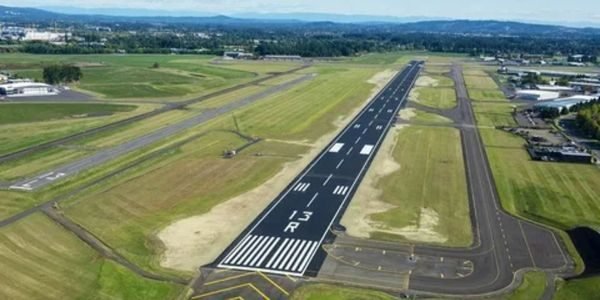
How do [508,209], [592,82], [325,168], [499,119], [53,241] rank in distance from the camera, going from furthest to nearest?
[592,82], [499,119], [325,168], [508,209], [53,241]

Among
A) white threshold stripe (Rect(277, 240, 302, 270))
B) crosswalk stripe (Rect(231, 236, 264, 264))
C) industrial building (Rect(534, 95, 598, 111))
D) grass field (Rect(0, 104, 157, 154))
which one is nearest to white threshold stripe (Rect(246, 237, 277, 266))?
crosswalk stripe (Rect(231, 236, 264, 264))

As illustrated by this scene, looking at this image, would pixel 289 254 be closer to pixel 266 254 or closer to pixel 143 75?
pixel 266 254

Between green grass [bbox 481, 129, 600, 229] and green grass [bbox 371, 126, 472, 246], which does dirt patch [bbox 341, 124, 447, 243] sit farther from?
green grass [bbox 481, 129, 600, 229]

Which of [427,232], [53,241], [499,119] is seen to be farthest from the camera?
[499,119]

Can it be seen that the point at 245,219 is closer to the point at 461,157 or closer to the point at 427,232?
the point at 427,232

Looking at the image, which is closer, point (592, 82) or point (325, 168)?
point (325, 168)

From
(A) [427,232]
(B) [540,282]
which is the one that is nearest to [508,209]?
(A) [427,232]

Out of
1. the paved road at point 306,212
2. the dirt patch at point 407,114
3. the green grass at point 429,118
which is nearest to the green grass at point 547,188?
the paved road at point 306,212

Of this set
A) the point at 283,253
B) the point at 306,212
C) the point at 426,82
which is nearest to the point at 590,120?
the point at 306,212
